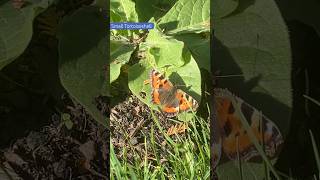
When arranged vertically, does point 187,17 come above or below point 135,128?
above

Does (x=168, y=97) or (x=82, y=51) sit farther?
(x=168, y=97)

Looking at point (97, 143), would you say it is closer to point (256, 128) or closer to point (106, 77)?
point (106, 77)

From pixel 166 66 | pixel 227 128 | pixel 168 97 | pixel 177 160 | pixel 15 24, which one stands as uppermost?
pixel 15 24

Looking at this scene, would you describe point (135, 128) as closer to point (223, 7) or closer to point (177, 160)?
point (177, 160)

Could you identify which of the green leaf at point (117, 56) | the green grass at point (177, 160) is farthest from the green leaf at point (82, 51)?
the green grass at point (177, 160)

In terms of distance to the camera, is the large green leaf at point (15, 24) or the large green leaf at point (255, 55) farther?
the large green leaf at point (255, 55)

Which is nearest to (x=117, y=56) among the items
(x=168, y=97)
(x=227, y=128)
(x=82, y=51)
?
(x=82, y=51)

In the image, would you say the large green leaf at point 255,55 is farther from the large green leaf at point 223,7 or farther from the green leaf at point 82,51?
the green leaf at point 82,51

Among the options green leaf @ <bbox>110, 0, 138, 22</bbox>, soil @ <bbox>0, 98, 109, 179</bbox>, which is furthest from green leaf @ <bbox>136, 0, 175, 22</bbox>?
soil @ <bbox>0, 98, 109, 179</bbox>
